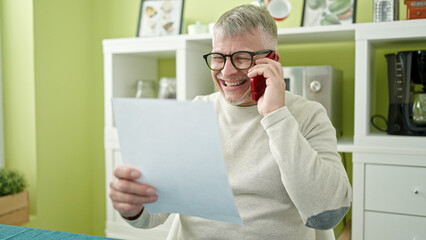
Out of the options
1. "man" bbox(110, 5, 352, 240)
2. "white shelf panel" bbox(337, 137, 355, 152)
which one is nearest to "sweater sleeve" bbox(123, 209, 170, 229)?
"man" bbox(110, 5, 352, 240)

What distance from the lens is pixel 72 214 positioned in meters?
2.78

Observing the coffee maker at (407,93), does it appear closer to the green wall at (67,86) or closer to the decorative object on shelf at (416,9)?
the decorative object on shelf at (416,9)

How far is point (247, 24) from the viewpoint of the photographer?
3.93 ft

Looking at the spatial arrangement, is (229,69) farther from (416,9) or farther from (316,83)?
(416,9)

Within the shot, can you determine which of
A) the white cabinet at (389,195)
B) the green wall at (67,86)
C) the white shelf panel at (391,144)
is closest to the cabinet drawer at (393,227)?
the white cabinet at (389,195)

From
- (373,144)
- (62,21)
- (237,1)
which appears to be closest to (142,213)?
(373,144)

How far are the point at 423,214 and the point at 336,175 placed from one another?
911 mm

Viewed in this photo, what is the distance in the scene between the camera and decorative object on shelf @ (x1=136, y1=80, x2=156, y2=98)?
252cm

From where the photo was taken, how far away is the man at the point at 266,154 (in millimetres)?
1023

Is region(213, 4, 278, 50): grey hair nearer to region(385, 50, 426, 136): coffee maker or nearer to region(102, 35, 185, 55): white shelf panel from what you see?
region(385, 50, 426, 136): coffee maker

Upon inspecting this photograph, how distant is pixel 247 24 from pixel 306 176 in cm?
47

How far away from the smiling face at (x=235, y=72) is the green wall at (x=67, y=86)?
120 centimetres

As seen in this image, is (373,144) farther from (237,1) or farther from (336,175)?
(237,1)

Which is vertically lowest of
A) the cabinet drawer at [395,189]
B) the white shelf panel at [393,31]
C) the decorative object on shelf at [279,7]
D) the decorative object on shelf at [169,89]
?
the cabinet drawer at [395,189]
